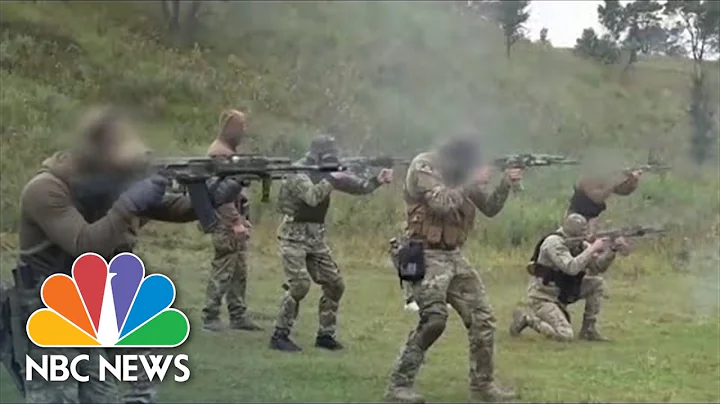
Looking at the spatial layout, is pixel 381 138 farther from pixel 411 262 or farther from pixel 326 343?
pixel 411 262

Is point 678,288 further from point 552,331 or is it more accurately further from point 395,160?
point 395,160

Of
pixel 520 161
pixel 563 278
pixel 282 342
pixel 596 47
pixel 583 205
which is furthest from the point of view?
→ pixel 596 47

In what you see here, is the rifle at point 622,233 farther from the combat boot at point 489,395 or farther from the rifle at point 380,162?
the combat boot at point 489,395

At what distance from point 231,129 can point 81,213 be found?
2765 mm

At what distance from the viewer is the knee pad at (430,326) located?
6.20m

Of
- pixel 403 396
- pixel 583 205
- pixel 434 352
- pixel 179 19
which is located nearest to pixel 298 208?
pixel 434 352

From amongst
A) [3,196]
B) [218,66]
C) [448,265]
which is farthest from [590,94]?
[448,265]

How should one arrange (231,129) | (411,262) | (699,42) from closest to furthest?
(411,262), (231,129), (699,42)

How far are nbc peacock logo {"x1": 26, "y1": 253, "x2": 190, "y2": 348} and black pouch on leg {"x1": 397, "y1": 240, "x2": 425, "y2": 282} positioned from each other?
1.14m

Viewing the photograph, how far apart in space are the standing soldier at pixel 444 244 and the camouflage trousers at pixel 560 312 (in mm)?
1909

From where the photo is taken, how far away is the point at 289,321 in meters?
7.59

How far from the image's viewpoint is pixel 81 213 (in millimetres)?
4727

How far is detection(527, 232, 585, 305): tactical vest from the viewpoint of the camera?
838 cm

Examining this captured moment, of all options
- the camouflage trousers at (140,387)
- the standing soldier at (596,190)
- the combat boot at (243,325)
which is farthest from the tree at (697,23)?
the camouflage trousers at (140,387)
